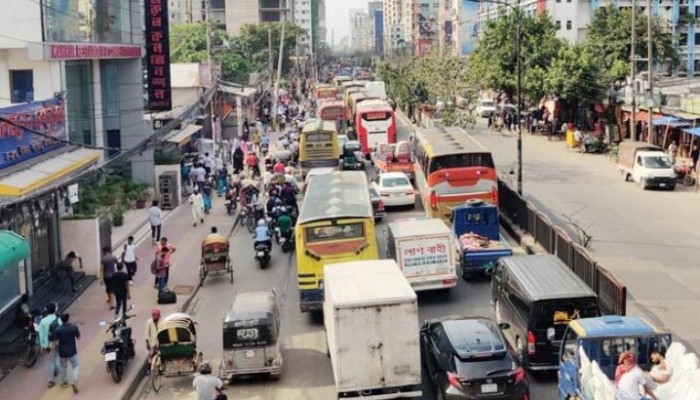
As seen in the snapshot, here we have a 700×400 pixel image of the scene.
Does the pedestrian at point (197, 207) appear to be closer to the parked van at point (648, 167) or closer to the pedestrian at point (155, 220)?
the pedestrian at point (155, 220)

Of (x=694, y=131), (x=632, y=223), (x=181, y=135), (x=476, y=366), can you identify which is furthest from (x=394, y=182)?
(x=476, y=366)

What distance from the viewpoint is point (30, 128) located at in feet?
76.6

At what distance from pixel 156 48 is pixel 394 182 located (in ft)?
38.8

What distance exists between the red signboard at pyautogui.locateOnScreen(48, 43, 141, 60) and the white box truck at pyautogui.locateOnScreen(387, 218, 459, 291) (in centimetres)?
1331

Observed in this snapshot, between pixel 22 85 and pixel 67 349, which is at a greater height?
pixel 22 85

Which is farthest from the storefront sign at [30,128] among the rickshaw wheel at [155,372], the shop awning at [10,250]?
the rickshaw wheel at [155,372]

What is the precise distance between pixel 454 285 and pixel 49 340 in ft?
30.6

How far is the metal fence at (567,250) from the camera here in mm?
18797

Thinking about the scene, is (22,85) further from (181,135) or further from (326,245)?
(326,245)

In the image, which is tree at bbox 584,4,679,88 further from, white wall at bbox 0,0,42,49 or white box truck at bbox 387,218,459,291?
white box truck at bbox 387,218,459,291

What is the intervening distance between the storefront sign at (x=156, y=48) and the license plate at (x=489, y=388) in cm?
2807

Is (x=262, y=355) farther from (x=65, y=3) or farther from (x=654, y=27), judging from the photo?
(x=654, y=27)

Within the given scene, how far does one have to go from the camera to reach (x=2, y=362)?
58.4 ft

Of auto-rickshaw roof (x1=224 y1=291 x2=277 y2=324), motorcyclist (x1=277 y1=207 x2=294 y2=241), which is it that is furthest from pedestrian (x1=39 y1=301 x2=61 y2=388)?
motorcyclist (x1=277 y1=207 x2=294 y2=241)
